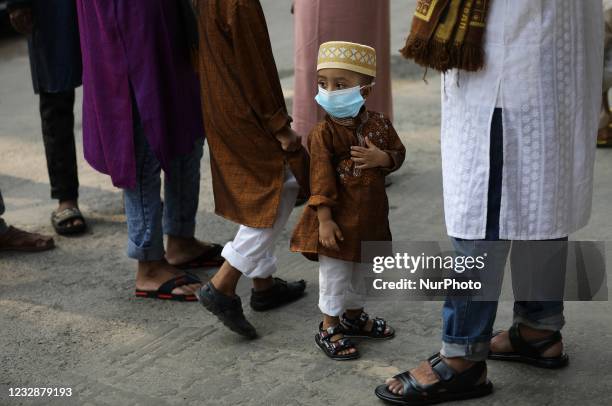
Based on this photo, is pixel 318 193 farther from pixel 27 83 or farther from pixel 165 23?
pixel 27 83

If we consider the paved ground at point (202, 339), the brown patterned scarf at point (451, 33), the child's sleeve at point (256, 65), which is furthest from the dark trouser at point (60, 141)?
the brown patterned scarf at point (451, 33)

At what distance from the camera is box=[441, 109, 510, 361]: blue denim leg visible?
2756 mm

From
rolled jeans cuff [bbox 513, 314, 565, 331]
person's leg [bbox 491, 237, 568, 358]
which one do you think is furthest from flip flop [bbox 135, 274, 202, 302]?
rolled jeans cuff [bbox 513, 314, 565, 331]

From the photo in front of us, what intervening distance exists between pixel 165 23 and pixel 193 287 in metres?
1.08

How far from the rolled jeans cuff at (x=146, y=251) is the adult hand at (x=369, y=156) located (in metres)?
1.16

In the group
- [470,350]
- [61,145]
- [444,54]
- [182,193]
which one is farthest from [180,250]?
[444,54]

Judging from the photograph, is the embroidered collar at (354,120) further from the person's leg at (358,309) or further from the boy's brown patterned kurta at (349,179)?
the person's leg at (358,309)

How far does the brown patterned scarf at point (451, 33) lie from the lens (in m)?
2.64

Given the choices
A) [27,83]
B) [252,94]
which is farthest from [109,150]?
[27,83]

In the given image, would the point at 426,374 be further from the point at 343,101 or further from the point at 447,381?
the point at 343,101

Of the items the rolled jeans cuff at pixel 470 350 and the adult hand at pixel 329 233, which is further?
the adult hand at pixel 329 233

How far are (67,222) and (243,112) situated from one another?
1753 mm

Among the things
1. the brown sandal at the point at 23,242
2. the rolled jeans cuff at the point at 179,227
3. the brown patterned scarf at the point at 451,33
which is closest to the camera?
the brown patterned scarf at the point at 451,33

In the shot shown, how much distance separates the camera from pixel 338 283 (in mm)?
3299
